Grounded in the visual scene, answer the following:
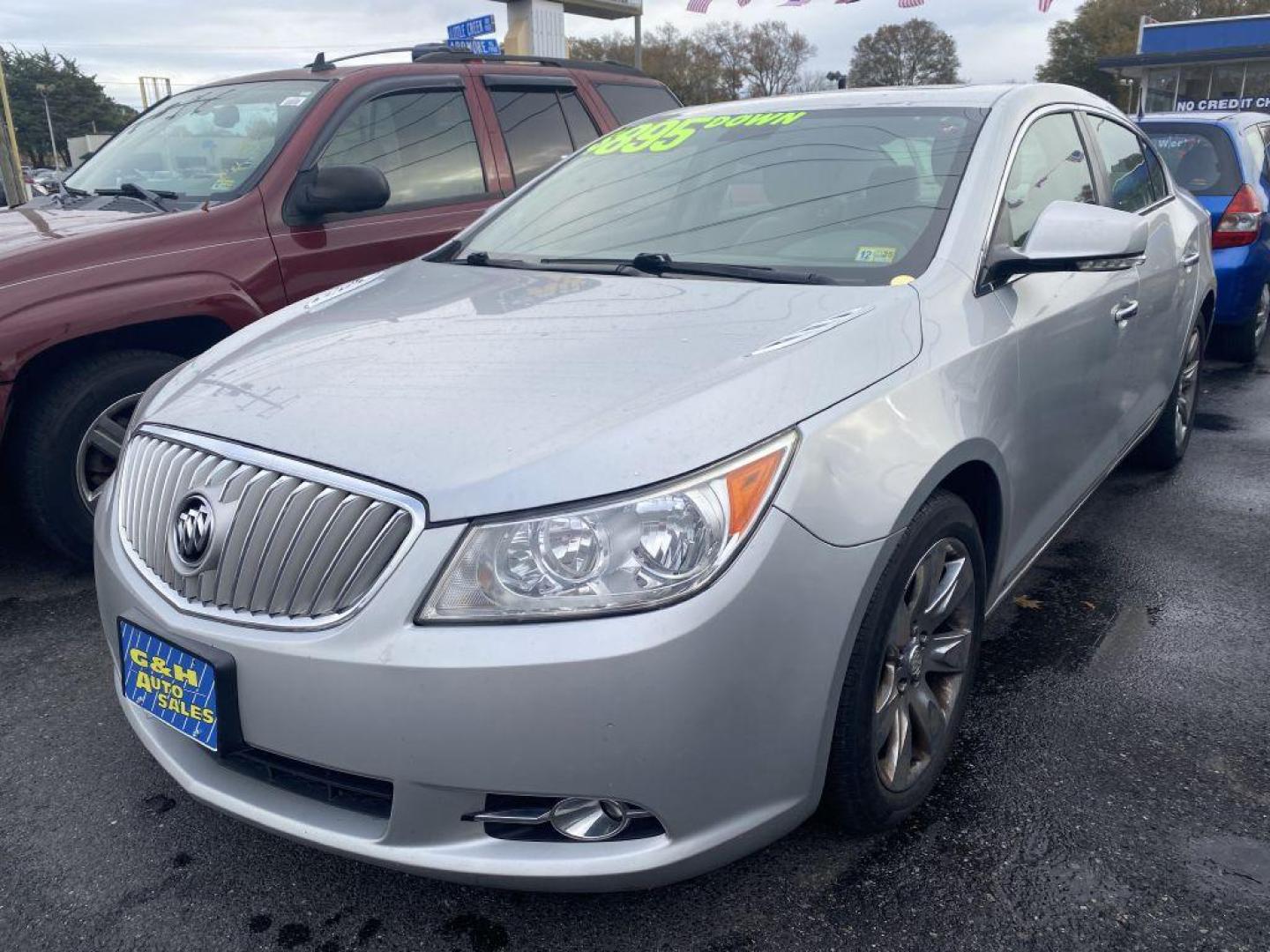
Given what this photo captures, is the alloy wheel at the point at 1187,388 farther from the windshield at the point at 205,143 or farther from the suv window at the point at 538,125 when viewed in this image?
the windshield at the point at 205,143

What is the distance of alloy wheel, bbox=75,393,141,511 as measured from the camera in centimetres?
359

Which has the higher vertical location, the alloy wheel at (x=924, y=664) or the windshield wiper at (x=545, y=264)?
the windshield wiper at (x=545, y=264)

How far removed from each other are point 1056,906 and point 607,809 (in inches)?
37.6

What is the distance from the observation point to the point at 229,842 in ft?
7.39

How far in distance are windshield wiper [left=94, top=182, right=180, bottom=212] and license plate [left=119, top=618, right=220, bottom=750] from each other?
8.21 ft

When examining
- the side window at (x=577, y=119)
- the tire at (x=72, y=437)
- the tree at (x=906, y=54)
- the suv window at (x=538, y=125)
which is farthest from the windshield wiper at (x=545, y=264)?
the tree at (x=906, y=54)

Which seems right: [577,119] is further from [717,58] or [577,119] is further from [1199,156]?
[717,58]

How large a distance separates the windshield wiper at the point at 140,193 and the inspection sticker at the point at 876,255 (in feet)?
9.22

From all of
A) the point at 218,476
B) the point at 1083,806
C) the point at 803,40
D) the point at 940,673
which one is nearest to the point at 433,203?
the point at 218,476

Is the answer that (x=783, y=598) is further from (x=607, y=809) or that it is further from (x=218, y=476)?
(x=218, y=476)

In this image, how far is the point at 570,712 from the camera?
1.62m

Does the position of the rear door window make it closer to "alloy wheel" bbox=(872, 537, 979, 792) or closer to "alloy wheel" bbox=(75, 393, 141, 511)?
"alloy wheel" bbox=(872, 537, 979, 792)

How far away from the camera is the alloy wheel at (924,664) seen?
211 cm

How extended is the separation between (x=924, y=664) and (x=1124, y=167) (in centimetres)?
255
